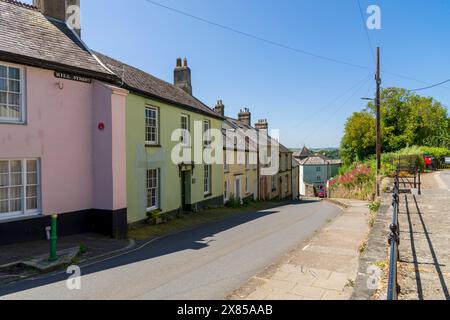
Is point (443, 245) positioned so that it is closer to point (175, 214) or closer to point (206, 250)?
point (206, 250)

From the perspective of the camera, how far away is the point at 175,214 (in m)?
17.2

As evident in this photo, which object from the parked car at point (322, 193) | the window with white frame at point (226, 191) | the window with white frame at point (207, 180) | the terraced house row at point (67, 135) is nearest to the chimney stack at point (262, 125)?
the window with white frame at point (226, 191)

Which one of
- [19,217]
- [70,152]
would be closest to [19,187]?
[19,217]

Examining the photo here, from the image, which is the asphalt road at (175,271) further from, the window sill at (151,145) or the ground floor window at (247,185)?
the ground floor window at (247,185)

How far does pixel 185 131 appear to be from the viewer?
18.6 m

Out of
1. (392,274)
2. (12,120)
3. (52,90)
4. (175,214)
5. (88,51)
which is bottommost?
(175,214)

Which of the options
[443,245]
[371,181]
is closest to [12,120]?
[443,245]

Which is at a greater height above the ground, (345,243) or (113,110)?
(113,110)

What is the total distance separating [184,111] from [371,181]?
17.2 metres

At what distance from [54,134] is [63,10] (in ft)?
21.5

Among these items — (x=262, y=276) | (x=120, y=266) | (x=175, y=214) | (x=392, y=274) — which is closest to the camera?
(x=392, y=274)

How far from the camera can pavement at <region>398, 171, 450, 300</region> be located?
193 inches

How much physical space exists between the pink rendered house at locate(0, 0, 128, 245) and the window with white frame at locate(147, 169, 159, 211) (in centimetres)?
332

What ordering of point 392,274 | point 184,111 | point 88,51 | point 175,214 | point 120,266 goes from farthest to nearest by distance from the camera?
point 184,111 < point 175,214 < point 88,51 < point 120,266 < point 392,274
